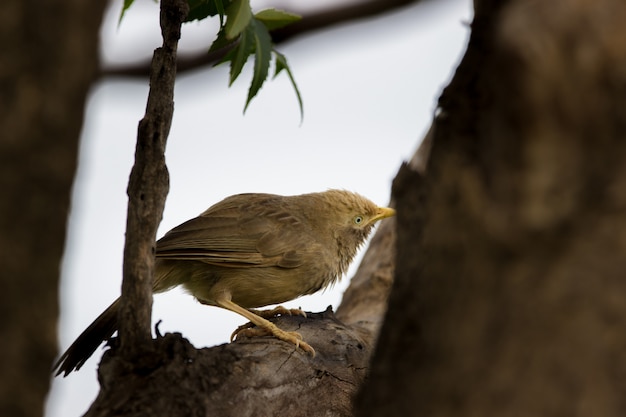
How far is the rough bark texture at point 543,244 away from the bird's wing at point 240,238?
12.1 feet

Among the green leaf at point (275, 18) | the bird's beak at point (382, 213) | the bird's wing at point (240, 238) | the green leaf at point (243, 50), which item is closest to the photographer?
the green leaf at point (243, 50)

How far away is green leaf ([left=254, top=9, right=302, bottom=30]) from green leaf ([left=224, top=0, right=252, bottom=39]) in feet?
1.55

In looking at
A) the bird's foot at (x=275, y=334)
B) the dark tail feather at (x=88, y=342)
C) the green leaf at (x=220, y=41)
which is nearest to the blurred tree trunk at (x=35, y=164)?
the green leaf at (x=220, y=41)

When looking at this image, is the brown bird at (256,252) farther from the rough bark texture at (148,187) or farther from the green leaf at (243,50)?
the green leaf at (243,50)

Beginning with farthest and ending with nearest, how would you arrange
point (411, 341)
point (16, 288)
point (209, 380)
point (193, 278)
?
point (193, 278)
point (209, 380)
point (411, 341)
point (16, 288)

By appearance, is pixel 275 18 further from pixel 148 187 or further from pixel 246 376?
pixel 246 376

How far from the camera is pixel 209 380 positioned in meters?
3.75

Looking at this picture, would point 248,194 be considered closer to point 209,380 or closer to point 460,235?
point 209,380

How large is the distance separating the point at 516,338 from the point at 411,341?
33cm

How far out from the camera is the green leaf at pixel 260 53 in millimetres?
3574

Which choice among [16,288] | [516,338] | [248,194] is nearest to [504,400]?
[516,338]

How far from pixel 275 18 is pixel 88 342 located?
7.44ft

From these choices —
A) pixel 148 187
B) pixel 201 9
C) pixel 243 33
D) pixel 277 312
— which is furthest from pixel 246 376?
pixel 277 312

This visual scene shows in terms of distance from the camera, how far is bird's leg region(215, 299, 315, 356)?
4.58m
